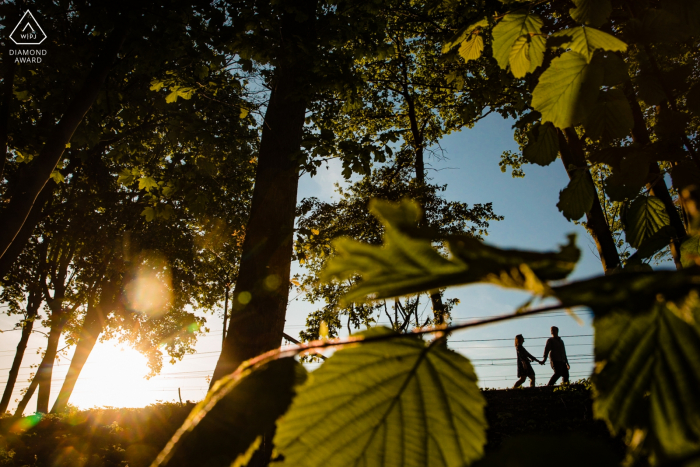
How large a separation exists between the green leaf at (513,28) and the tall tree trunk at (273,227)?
2.82 meters

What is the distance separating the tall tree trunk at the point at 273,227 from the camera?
3.55 metres

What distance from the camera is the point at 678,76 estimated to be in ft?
3.08

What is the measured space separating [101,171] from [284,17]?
334 inches

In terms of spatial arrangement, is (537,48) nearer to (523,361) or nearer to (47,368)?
(523,361)

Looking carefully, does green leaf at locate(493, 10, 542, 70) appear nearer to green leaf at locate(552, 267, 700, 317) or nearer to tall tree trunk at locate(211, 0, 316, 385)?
green leaf at locate(552, 267, 700, 317)

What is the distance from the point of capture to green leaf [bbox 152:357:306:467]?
0.27 metres

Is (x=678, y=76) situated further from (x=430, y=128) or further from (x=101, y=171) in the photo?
(x=430, y=128)

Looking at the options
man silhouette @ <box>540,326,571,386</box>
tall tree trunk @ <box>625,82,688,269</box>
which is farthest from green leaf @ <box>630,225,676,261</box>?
man silhouette @ <box>540,326,571,386</box>

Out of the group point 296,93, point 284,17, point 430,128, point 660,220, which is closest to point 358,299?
point 660,220

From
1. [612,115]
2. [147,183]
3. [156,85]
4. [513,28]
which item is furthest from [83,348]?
[612,115]

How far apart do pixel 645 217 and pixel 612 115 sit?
27 cm

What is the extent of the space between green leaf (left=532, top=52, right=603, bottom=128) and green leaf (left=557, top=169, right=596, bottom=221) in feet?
0.70

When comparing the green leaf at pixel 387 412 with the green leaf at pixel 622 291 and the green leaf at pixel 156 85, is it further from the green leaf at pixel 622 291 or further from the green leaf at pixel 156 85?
the green leaf at pixel 156 85

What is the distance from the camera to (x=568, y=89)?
0.82 m
